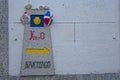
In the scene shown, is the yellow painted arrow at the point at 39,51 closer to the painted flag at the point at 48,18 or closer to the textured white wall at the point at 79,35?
the textured white wall at the point at 79,35

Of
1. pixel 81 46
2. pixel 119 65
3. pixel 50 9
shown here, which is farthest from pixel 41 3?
pixel 119 65

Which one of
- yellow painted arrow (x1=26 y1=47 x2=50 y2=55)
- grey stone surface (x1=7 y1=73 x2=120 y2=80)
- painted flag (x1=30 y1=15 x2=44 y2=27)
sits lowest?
grey stone surface (x1=7 y1=73 x2=120 y2=80)

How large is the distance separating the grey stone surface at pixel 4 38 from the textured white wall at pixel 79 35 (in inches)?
4.5

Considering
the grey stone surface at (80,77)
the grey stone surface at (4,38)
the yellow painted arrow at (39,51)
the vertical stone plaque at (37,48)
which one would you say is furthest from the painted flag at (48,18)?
the grey stone surface at (80,77)

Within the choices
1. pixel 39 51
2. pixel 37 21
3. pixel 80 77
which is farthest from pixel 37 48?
pixel 80 77

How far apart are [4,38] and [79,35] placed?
6.19ft

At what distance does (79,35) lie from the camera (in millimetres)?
8492

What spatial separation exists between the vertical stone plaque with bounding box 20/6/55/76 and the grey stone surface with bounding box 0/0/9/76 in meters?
0.42

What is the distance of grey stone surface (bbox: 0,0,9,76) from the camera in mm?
8234

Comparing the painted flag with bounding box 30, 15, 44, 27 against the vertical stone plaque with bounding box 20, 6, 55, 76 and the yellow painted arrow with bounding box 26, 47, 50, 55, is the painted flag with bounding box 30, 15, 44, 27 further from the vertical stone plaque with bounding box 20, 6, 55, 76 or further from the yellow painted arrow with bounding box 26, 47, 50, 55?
the yellow painted arrow with bounding box 26, 47, 50, 55

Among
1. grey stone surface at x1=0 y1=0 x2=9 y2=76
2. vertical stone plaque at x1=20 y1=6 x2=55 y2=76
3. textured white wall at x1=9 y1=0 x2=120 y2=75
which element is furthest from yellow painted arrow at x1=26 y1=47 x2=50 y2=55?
grey stone surface at x1=0 y1=0 x2=9 y2=76

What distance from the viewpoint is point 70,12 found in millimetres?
8500

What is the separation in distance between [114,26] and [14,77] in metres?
2.85

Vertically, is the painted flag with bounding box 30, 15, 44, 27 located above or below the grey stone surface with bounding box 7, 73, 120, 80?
above
